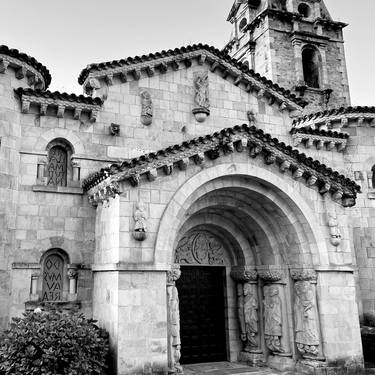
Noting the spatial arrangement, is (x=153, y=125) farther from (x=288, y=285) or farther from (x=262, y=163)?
(x=288, y=285)

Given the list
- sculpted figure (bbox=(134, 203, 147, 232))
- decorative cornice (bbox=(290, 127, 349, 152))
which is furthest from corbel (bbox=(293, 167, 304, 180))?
sculpted figure (bbox=(134, 203, 147, 232))

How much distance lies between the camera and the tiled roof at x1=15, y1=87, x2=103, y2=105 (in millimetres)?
13398

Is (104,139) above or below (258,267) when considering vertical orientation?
above

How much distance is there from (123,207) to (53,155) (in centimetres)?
419

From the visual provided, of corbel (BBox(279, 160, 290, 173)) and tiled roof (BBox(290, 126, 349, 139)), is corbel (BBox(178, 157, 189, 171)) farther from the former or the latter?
tiled roof (BBox(290, 126, 349, 139))

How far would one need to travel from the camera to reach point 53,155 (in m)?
14.1

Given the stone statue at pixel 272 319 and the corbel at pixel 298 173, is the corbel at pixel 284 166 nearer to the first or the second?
the corbel at pixel 298 173

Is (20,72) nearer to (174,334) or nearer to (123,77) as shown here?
(123,77)

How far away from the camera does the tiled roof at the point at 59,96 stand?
13.4m

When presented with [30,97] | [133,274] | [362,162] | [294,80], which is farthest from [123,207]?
[294,80]

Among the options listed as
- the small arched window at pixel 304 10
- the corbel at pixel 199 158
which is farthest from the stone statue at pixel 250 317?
the small arched window at pixel 304 10

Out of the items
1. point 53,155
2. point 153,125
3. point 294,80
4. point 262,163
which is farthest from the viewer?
point 294,80

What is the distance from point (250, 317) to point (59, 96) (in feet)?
30.0

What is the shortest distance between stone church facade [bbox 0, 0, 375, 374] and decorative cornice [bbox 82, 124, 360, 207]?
4cm
